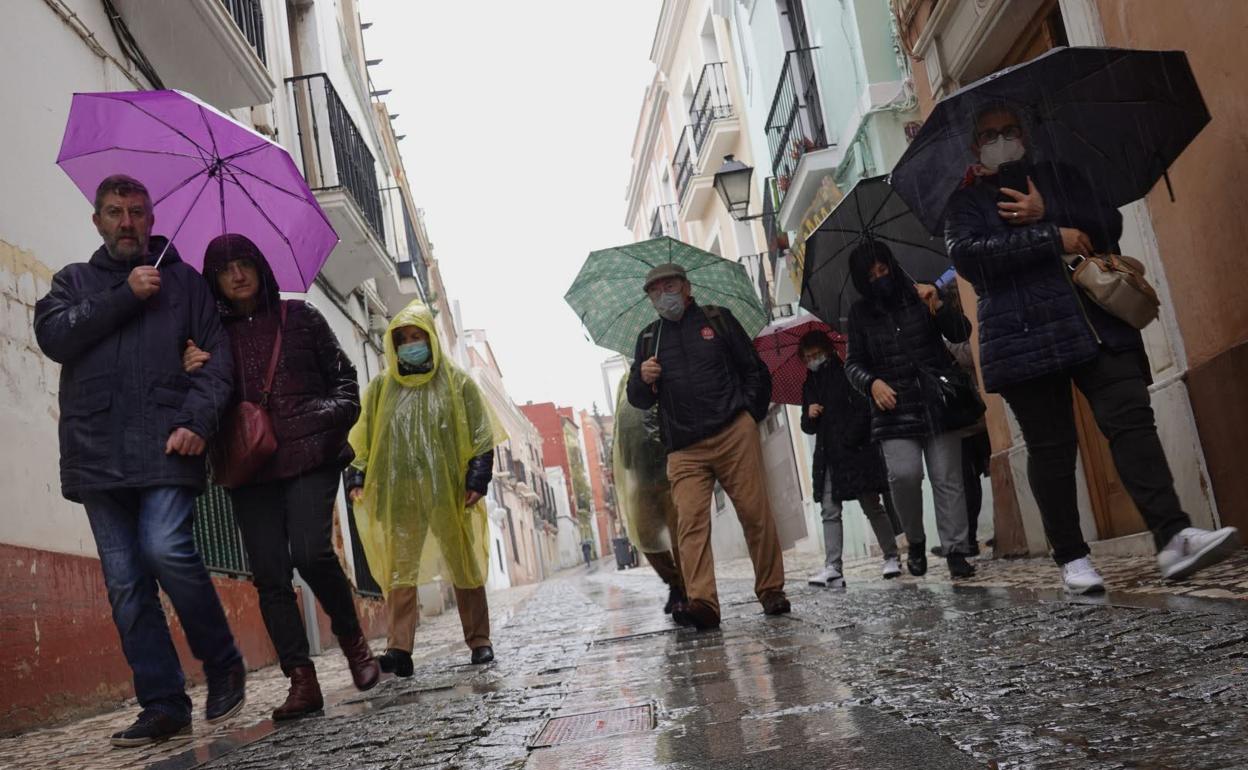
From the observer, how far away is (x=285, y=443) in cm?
454

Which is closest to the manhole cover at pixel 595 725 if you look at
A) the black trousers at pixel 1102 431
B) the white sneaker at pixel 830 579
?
the black trousers at pixel 1102 431

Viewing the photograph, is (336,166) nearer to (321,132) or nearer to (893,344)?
(321,132)

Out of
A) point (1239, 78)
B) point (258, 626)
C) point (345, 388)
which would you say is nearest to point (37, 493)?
point (345, 388)

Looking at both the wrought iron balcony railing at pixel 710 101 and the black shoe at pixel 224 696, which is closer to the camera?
the black shoe at pixel 224 696

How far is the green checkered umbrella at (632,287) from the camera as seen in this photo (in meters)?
6.88

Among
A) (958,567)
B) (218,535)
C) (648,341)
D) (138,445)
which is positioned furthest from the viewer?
(218,535)

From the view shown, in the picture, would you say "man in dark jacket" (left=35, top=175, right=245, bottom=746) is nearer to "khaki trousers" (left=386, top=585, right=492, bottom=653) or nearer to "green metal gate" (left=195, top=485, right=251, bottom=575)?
"khaki trousers" (left=386, top=585, right=492, bottom=653)

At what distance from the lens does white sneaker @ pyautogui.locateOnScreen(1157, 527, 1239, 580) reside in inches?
155

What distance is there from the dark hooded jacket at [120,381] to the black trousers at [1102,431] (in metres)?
2.85

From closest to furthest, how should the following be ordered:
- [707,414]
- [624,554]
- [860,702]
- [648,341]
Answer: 1. [860,702]
2. [707,414]
3. [648,341]
4. [624,554]

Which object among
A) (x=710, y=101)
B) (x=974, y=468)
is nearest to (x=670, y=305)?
(x=974, y=468)

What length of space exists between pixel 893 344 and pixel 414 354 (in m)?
2.50

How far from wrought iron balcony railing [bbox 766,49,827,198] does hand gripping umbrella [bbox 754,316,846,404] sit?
4.35 metres

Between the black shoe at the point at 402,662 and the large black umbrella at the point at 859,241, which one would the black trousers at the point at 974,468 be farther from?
the black shoe at the point at 402,662
